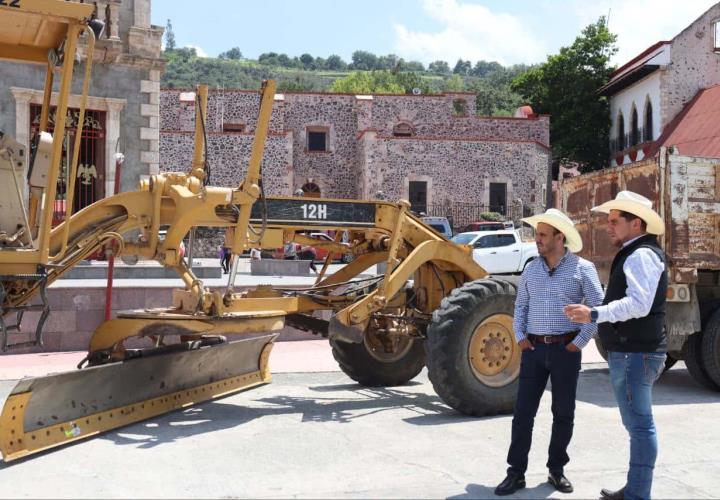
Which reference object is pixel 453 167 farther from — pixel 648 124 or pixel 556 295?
pixel 556 295

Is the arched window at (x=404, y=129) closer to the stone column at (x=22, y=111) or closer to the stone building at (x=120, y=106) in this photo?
the stone building at (x=120, y=106)

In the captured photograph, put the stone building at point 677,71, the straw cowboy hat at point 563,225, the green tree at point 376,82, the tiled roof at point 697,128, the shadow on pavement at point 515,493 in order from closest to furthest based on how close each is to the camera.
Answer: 1. the shadow on pavement at point 515,493
2. the straw cowboy hat at point 563,225
3. the tiled roof at point 697,128
4. the stone building at point 677,71
5. the green tree at point 376,82

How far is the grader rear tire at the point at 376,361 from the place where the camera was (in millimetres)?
9969

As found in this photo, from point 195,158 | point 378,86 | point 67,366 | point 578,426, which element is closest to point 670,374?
point 578,426

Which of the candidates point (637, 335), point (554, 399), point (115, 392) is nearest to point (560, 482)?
point (554, 399)

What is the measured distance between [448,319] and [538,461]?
195 centimetres

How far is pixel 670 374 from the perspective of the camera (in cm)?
1142

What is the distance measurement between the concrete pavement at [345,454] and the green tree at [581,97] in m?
42.9

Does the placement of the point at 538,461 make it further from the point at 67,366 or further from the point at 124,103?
the point at 124,103

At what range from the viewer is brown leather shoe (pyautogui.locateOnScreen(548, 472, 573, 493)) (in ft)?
19.3

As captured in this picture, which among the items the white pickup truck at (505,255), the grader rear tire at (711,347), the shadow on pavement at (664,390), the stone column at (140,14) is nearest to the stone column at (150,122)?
the stone column at (140,14)

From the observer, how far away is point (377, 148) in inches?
1879

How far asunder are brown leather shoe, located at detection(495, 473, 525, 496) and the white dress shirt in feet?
3.95

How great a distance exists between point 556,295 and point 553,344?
33 centimetres
